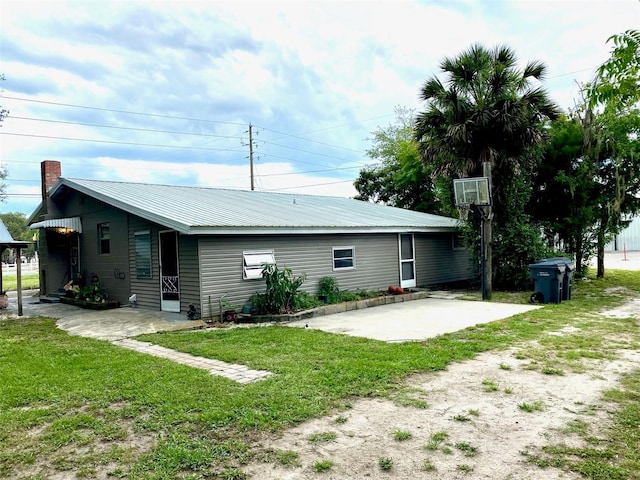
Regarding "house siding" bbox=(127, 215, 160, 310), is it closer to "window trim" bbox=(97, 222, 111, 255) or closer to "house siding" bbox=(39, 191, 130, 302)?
"house siding" bbox=(39, 191, 130, 302)

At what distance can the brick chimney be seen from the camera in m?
15.8

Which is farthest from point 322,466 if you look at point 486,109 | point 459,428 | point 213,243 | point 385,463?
point 486,109

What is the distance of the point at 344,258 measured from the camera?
540 inches

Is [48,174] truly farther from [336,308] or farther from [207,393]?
[207,393]

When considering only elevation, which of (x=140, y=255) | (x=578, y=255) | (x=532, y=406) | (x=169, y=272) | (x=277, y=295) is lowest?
(x=532, y=406)

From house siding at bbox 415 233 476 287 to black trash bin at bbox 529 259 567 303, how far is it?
453 centimetres

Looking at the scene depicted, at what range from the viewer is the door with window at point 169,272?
11.3 meters

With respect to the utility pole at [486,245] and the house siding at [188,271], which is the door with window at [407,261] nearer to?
the utility pole at [486,245]

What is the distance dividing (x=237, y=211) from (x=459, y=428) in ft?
30.3

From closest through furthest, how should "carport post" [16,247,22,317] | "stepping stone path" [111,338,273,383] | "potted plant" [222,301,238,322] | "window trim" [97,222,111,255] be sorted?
"stepping stone path" [111,338,273,383] < "potted plant" [222,301,238,322] < "carport post" [16,247,22,317] < "window trim" [97,222,111,255]

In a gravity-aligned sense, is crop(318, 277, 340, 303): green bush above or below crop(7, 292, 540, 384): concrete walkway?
above

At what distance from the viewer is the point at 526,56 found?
44.7ft

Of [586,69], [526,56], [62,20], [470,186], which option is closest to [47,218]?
[62,20]

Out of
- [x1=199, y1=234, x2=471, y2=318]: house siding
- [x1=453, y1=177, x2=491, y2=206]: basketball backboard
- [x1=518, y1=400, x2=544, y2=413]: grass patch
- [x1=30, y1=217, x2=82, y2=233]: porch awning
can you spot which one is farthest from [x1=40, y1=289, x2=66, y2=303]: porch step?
[x1=518, y1=400, x2=544, y2=413]: grass patch
